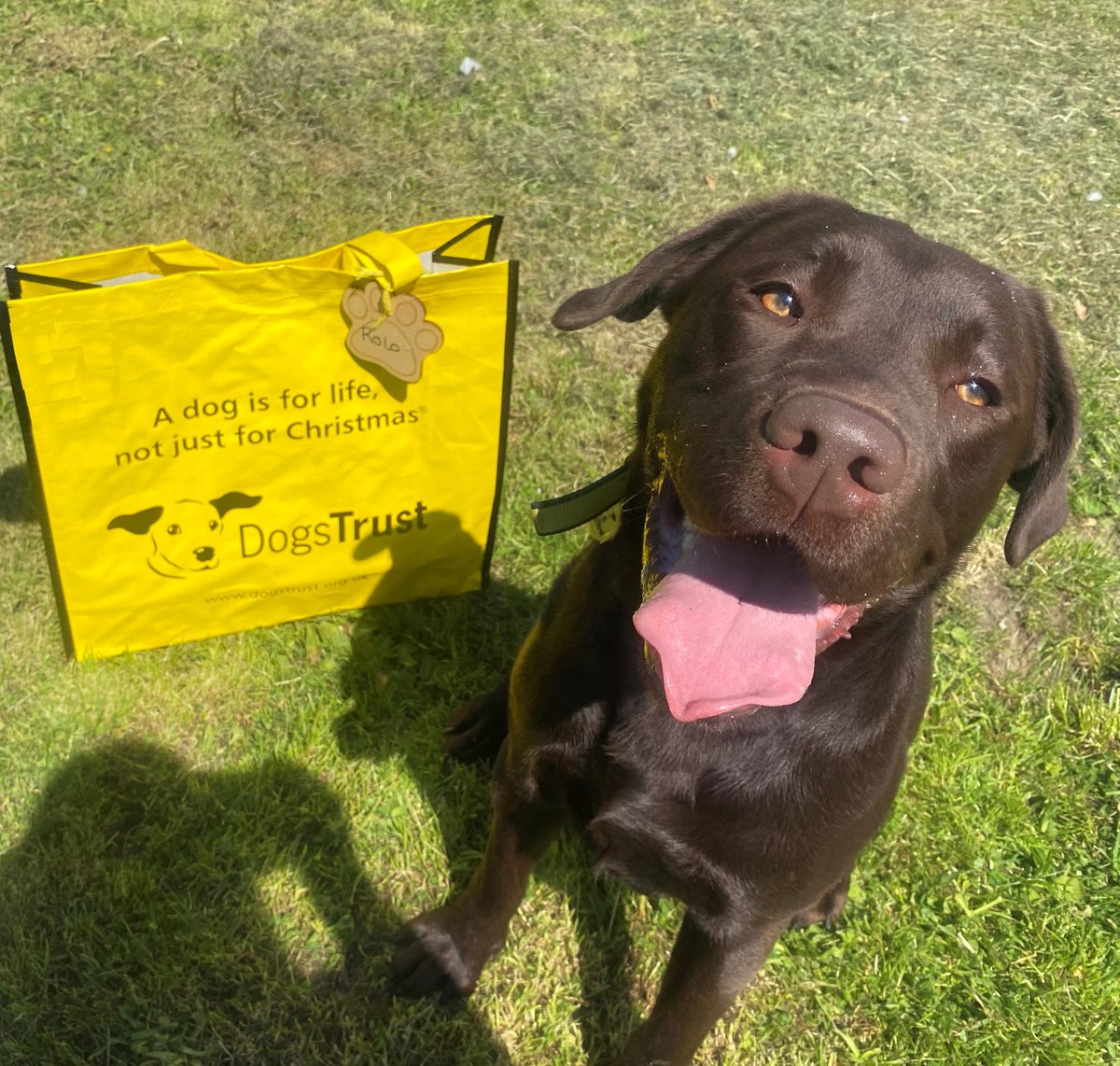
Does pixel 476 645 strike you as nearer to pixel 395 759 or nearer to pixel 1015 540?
pixel 395 759

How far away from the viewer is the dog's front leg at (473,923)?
232 centimetres

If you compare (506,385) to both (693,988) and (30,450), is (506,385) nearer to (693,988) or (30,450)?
(30,450)

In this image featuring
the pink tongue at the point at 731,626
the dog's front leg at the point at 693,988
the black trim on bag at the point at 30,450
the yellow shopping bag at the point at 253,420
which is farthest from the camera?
the yellow shopping bag at the point at 253,420

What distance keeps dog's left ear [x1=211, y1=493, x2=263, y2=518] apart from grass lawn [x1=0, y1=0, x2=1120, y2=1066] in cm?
51

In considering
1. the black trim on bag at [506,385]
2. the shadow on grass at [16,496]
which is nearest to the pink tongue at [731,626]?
the black trim on bag at [506,385]

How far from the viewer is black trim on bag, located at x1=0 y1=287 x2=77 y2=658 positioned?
212 cm

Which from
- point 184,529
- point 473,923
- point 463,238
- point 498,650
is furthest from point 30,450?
point 473,923

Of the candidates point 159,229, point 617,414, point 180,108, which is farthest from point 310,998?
point 180,108

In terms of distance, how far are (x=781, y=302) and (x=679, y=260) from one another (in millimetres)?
330

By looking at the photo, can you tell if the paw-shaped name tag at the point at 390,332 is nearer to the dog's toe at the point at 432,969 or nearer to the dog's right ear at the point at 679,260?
the dog's right ear at the point at 679,260

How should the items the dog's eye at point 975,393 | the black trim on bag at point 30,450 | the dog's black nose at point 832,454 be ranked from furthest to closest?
the black trim on bag at point 30,450 < the dog's eye at point 975,393 < the dog's black nose at point 832,454

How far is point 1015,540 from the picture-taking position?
199cm

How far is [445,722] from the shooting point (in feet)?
9.56

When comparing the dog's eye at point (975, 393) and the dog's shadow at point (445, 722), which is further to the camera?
the dog's shadow at point (445, 722)
